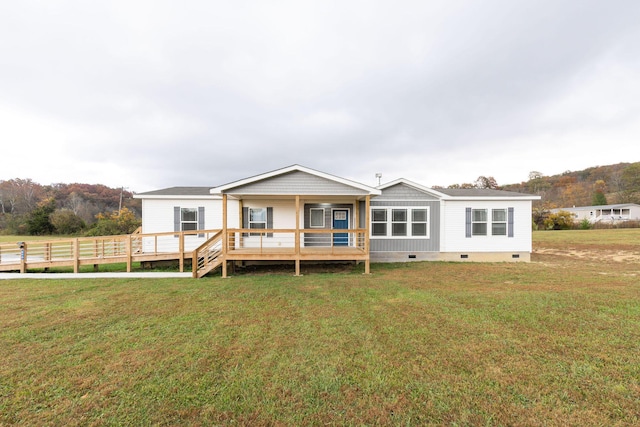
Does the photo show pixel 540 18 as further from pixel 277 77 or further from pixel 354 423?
pixel 354 423

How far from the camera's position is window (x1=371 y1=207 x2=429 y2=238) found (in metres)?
11.6

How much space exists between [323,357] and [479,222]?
37.0 ft

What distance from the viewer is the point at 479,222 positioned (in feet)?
38.5

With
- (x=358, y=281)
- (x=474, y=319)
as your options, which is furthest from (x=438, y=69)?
(x=474, y=319)

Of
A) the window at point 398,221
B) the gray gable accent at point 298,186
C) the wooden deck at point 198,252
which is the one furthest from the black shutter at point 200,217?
the window at point 398,221

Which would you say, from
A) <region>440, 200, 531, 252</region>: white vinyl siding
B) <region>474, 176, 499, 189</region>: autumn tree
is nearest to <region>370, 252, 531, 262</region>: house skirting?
<region>440, 200, 531, 252</region>: white vinyl siding

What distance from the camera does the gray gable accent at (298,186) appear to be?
28.9ft

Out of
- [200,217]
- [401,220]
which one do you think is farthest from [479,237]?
[200,217]

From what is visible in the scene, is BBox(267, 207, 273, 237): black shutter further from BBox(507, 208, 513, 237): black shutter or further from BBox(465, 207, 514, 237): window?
BBox(507, 208, 513, 237): black shutter

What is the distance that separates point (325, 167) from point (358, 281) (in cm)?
1692

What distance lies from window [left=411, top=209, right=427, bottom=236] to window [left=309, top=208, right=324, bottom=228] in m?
4.24

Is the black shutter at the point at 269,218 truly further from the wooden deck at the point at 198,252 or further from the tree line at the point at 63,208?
the tree line at the point at 63,208

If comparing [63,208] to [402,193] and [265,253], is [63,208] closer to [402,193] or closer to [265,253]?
[265,253]

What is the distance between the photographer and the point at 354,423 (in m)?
2.27
